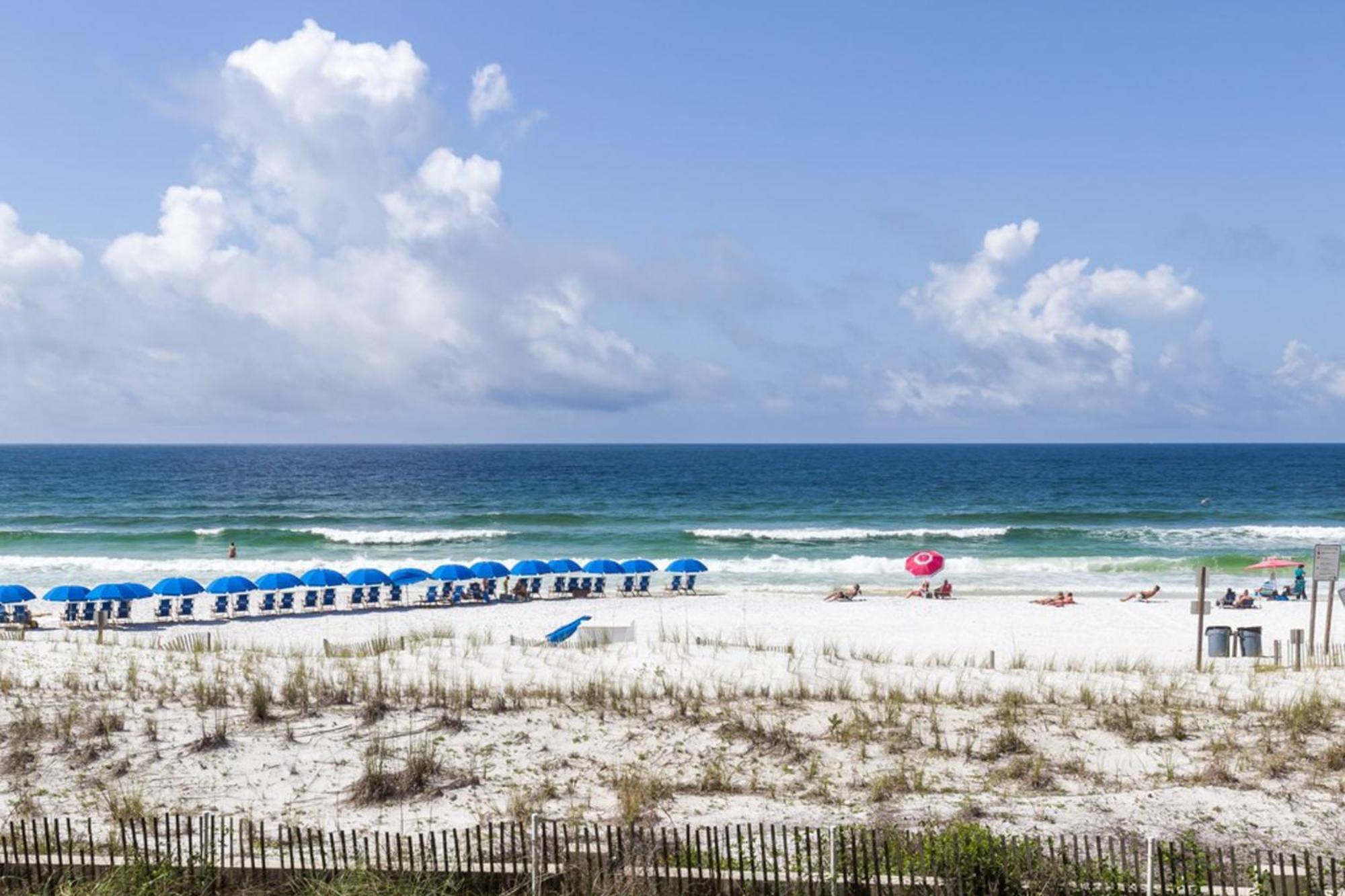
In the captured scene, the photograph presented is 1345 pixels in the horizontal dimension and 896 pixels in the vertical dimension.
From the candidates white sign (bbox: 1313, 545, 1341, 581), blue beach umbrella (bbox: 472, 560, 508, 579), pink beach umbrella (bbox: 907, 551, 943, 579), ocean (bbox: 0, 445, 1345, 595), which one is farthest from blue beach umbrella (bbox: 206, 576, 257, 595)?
white sign (bbox: 1313, 545, 1341, 581)

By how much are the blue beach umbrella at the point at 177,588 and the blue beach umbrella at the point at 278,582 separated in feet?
5.36

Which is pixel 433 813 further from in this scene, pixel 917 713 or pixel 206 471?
pixel 206 471

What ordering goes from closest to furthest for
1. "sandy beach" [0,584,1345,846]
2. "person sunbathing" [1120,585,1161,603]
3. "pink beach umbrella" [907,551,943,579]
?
"sandy beach" [0,584,1345,846]
"pink beach umbrella" [907,551,943,579]
"person sunbathing" [1120,585,1161,603]

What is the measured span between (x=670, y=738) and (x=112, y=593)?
20.1m

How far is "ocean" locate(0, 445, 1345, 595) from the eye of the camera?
38188 millimetres

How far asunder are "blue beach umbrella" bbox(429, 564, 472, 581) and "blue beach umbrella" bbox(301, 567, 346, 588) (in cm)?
256

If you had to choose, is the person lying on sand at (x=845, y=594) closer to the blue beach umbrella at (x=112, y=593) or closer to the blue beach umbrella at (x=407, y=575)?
the blue beach umbrella at (x=407, y=575)

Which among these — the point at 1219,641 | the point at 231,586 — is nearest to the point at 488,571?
the point at 231,586

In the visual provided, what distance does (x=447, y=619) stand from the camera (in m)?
26.5

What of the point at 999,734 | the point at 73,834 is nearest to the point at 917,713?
the point at 999,734

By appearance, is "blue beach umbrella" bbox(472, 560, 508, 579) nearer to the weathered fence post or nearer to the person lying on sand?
the person lying on sand

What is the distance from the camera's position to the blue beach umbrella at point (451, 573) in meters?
28.8

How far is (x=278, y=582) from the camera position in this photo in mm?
26734

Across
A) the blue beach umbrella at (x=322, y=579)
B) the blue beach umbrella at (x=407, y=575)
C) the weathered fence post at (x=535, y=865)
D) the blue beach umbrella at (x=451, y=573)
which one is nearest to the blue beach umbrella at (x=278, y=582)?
the blue beach umbrella at (x=322, y=579)
